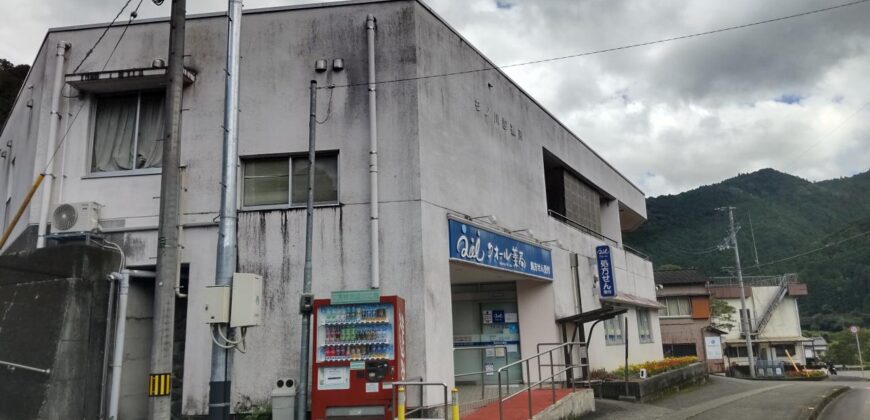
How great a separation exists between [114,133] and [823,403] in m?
20.0

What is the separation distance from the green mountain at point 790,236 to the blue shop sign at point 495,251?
57.4m

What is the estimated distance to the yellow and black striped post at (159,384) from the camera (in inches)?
333

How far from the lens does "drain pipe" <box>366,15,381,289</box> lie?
1211cm

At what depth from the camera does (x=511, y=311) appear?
678 inches

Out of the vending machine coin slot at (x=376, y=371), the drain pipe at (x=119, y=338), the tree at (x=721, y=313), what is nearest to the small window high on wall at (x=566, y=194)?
the vending machine coin slot at (x=376, y=371)

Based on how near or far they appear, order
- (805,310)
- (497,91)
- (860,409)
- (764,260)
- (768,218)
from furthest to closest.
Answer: (805,310) < (768,218) < (764,260) < (860,409) < (497,91)

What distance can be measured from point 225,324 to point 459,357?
9.48 metres

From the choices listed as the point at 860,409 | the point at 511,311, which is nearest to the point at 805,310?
the point at 860,409

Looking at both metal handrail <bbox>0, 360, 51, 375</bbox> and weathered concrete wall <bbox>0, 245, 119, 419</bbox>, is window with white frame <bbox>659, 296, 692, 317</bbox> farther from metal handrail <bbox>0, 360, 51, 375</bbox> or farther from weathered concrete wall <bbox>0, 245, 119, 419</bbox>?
metal handrail <bbox>0, 360, 51, 375</bbox>

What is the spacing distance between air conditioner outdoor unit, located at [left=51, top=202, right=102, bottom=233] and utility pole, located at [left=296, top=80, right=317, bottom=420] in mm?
4323

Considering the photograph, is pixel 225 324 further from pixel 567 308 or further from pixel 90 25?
pixel 567 308

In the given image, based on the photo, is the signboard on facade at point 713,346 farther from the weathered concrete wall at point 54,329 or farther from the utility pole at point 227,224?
the utility pole at point 227,224

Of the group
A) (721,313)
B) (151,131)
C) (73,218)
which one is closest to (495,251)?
Result: (151,131)

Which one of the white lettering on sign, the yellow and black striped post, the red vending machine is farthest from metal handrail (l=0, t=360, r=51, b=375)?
the white lettering on sign
